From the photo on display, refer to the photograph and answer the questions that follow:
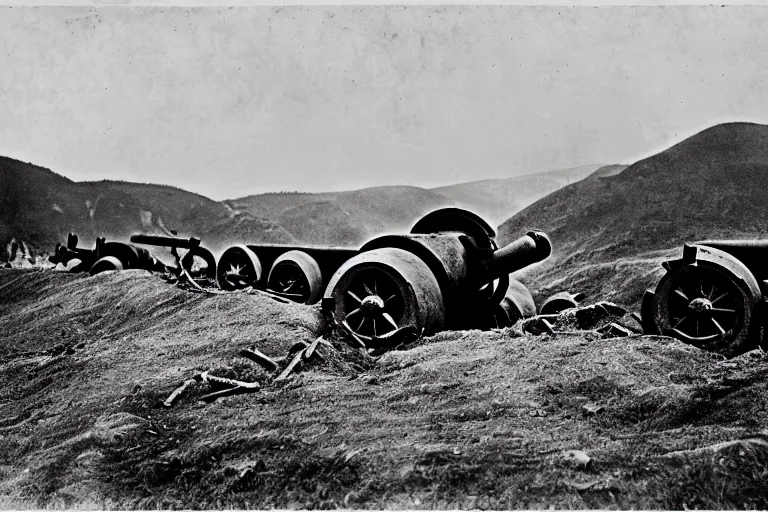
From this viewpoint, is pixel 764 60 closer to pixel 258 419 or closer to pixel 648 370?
→ pixel 648 370

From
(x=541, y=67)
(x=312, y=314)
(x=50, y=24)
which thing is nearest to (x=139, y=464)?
(x=312, y=314)

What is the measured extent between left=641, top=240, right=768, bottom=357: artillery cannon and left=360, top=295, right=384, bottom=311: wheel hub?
2.43 meters

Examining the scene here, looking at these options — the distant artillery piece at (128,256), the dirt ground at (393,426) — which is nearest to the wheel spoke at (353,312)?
the dirt ground at (393,426)

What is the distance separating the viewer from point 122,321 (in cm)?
788

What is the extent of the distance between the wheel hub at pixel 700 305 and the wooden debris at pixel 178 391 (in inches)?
169

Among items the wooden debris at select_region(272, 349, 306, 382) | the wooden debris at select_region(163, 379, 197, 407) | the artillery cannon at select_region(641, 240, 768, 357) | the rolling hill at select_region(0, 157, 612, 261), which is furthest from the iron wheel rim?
the rolling hill at select_region(0, 157, 612, 261)

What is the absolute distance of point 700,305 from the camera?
19.4 feet

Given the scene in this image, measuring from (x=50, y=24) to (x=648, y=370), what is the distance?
6356mm

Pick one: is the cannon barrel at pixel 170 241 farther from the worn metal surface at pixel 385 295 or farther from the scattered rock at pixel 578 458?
the scattered rock at pixel 578 458

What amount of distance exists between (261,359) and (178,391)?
0.74m

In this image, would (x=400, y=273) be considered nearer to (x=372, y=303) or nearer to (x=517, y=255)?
(x=372, y=303)

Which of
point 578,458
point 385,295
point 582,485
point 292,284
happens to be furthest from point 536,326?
point 292,284

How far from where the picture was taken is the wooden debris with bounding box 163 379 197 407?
507 cm

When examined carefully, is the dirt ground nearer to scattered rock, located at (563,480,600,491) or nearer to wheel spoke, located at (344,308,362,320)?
scattered rock, located at (563,480,600,491)
